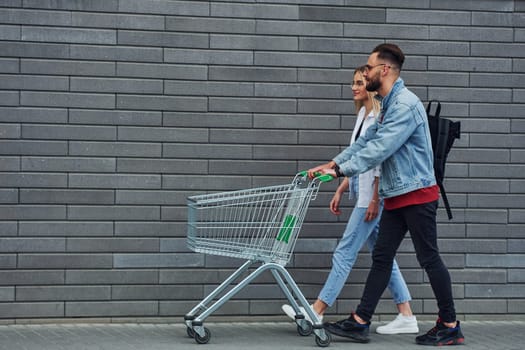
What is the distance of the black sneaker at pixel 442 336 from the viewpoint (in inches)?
274

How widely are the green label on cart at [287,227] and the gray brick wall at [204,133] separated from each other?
1033 millimetres

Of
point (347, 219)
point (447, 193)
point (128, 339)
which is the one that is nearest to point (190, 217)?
point (128, 339)

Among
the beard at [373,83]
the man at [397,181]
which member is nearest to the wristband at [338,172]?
the man at [397,181]

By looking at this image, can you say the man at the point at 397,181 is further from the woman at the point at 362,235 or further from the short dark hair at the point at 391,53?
the woman at the point at 362,235

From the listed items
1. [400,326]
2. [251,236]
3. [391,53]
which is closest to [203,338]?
[251,236]

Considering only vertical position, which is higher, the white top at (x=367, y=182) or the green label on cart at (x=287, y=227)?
the white top at (x=367, y=182)

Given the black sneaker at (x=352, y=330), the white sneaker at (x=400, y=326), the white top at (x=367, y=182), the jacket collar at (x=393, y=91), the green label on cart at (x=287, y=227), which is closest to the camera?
the green label on cart at (x=287, y=227)

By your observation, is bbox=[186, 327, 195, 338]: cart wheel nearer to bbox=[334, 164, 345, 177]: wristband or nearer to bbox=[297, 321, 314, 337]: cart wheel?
bbox=[297, 321, 314, 337]: cart wheel

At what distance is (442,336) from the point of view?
6.97 meters

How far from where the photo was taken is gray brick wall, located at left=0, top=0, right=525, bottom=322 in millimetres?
7457

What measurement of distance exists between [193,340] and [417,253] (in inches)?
68.3

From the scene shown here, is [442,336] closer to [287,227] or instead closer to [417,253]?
[417,253]

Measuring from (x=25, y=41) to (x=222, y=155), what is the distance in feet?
5.74

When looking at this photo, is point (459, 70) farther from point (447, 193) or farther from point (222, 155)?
point (222, 155)
